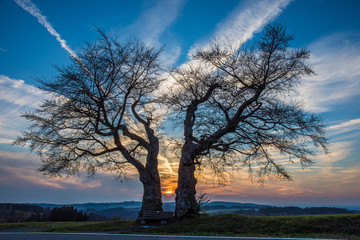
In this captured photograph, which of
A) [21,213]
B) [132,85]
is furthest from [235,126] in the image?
[21,213]

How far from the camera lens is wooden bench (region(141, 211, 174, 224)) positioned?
14.4 meters

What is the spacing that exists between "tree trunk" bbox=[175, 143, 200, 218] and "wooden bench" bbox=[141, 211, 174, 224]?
2.01 feet

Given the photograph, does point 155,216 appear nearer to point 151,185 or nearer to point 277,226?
point 151,185

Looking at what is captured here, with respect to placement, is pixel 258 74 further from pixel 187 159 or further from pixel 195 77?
pixel 187 159

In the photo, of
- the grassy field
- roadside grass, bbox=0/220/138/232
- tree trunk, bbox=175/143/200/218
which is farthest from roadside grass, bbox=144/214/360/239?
roadside grass, bbox=0/220/138/232

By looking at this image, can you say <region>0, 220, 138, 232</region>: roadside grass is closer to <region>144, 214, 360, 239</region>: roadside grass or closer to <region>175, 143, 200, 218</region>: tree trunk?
<region>175, 143, 200, 218</region>: tree trunk

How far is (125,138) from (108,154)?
5.70 feet

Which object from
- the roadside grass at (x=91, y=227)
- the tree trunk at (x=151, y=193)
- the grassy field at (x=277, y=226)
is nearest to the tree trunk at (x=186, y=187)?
the grassy field at (x=277, y=226)

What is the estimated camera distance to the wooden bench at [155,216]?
14.4 metres

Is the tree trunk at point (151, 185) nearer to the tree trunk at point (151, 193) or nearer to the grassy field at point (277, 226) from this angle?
the tree trunk at point (151, 193)

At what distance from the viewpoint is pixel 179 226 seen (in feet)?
40.9

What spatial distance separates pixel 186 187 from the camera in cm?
1466

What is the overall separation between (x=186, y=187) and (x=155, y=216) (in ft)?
8.07

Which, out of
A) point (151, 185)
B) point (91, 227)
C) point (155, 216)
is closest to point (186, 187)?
point (155, 216)
